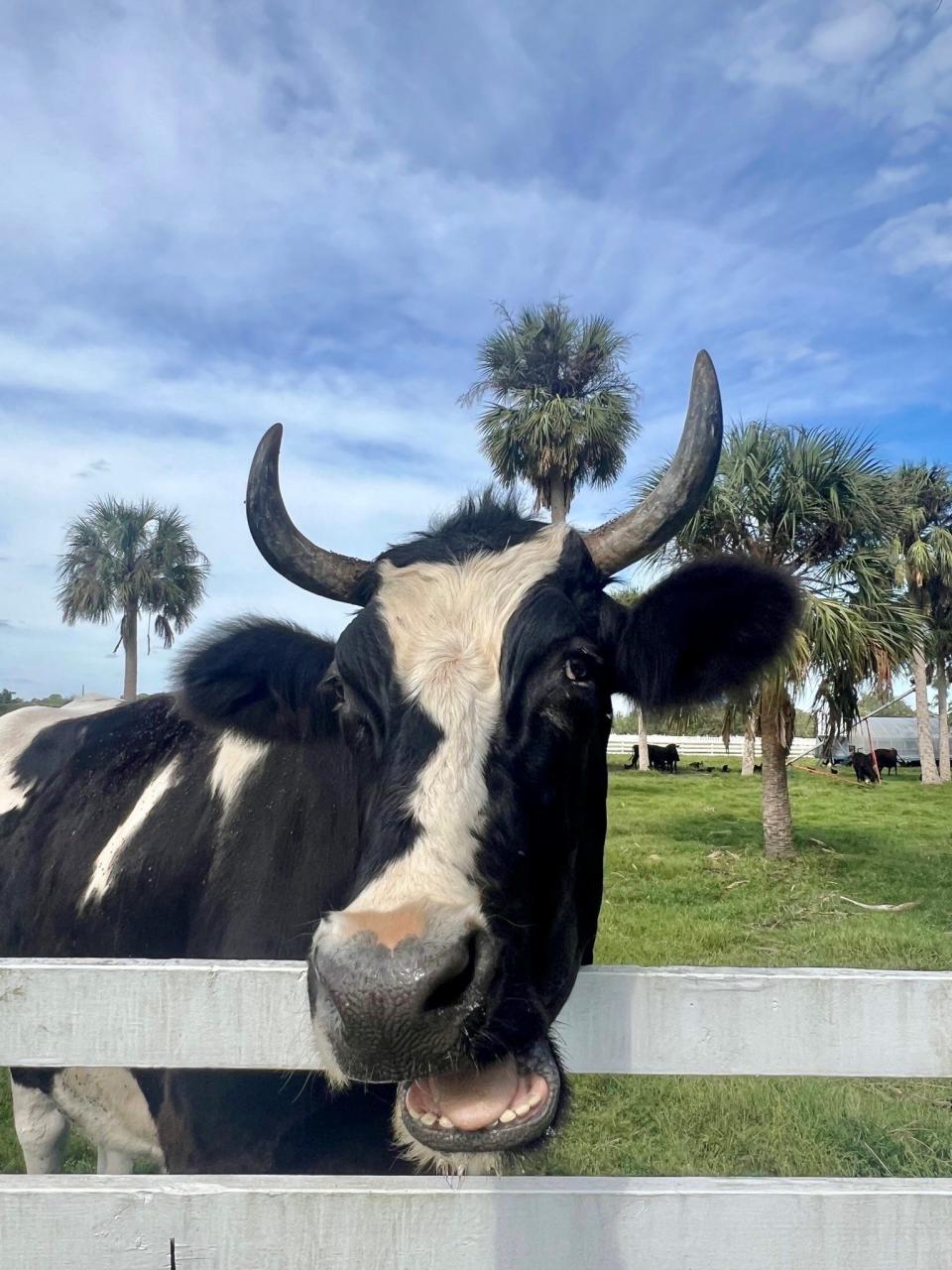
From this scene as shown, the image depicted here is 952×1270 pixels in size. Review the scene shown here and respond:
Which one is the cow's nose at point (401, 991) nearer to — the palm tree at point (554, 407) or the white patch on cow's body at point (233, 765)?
the white patch on cow's body at point (233, 765)

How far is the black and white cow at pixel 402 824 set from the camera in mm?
1665

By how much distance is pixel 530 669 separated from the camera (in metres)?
2.31

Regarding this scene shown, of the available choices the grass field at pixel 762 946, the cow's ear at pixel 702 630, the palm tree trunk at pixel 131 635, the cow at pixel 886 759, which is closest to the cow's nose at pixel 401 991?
the grass field at pixel 762 946

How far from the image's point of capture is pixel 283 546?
304 cm

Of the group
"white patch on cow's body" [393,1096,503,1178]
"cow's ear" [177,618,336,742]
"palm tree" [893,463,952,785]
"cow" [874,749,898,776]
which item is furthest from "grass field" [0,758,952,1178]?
"cow" [874,749,898,776]

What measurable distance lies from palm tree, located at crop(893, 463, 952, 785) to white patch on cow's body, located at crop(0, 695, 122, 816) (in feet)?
78.5

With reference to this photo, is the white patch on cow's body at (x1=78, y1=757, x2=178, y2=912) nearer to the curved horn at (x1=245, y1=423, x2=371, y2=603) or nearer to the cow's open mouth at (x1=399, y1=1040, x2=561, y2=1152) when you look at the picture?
the curved horn at (x1=245, y1=423, x2=371, y2=603)

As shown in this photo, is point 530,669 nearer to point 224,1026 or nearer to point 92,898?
point 224,1026

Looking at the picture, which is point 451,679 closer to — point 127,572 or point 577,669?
point 577,669

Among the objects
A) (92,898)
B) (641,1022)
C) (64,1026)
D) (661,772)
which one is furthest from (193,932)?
(661,772)

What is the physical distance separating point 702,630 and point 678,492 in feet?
1.53

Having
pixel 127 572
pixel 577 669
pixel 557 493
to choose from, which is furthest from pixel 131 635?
pixel 577 669

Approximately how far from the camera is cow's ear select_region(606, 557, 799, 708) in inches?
111

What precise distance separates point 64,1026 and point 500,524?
5.95 ft
